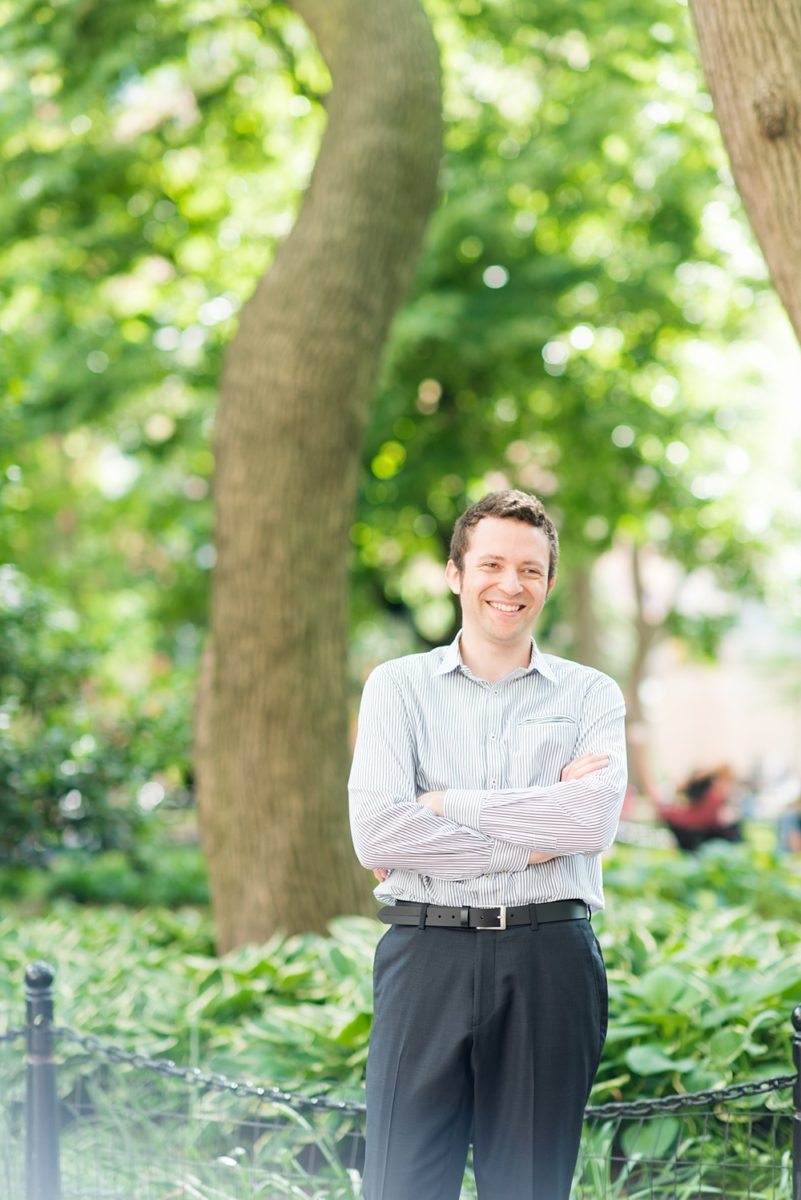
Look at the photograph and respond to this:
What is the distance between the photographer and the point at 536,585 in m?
3.01

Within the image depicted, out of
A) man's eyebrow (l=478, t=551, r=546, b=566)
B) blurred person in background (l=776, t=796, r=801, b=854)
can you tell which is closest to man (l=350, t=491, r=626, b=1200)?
man's eyebrow (l=478, t=551, r=546, b=566)

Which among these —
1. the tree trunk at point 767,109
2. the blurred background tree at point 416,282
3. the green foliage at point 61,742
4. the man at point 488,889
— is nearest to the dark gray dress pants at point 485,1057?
the man at point 488,889

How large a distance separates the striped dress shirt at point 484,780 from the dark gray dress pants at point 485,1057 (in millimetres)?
118

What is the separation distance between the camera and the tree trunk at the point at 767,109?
403 cm

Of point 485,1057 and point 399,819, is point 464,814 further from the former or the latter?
point 485,1057

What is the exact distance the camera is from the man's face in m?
2.98

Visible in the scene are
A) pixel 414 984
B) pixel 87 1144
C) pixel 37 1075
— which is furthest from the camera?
pixel 87 1144

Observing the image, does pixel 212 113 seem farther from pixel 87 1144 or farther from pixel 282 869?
pixel 87 1144

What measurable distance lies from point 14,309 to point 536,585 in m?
11.8

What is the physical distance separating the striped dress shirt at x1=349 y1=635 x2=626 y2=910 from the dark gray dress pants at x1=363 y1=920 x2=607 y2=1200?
0.39 ft

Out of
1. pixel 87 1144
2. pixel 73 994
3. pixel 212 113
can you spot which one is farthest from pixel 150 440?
pixel 87 1144

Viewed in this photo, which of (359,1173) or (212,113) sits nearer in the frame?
(359,1173)

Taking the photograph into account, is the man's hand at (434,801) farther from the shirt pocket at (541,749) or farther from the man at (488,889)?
the shirt pocket at (541,749)

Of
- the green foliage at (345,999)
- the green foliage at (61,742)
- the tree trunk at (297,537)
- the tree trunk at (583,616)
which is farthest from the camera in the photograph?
the tree trunk at (583,616)
